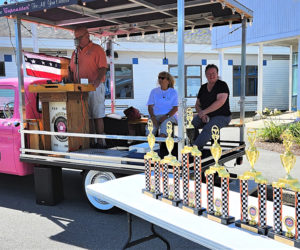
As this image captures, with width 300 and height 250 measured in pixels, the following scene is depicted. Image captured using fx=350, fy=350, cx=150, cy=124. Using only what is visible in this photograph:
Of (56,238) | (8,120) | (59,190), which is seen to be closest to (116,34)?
(8,120)

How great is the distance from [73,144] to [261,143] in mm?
6242

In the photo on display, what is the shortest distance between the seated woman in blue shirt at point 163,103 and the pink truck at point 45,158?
733 mm

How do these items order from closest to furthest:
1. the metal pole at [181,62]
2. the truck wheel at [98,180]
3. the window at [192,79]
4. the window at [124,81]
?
the metal pole at [181,62]
the truck wheel at [98,180]
the window at [124,81]
the window at [192,79]

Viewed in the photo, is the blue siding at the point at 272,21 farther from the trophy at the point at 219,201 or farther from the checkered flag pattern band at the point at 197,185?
the trophy at the point at 219,201

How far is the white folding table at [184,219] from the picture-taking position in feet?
6.40

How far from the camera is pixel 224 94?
495cm

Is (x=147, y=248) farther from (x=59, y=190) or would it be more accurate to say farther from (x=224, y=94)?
(x=224, y=94)

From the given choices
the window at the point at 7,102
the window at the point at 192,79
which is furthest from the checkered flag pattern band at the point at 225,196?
the window at the point at 192,79

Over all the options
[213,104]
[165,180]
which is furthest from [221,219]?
[213,104]

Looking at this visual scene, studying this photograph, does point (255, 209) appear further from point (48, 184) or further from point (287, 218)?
point (48, 184)

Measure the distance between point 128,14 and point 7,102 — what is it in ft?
7.39

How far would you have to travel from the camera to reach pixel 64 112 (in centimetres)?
466

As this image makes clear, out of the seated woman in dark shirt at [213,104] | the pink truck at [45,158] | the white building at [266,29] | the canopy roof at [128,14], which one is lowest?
the pink truck at [45,158]

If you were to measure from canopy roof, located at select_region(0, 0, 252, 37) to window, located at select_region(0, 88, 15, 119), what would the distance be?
1107mm
